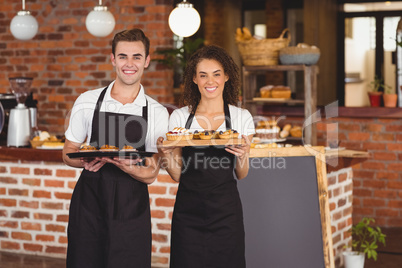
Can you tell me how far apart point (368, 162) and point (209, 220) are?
394 centimetres

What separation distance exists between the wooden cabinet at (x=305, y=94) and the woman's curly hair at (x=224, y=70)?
284cm

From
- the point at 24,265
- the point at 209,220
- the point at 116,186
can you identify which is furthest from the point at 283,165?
the point at 24,265

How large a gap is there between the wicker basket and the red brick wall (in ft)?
3.09

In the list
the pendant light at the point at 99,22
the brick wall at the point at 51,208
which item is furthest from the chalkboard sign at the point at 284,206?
the pendant light at the point at 99,22

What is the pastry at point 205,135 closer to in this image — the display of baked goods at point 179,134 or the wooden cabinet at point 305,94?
the display of baked goods at point 179,134

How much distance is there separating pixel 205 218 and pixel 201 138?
35 cm

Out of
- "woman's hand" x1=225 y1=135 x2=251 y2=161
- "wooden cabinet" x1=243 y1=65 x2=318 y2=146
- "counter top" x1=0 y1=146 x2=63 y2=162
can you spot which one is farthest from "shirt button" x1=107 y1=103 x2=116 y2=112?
"wooden cabinet" x1=243 y1=65 x2=318 y2=146

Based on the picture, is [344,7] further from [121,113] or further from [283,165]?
[121,113]

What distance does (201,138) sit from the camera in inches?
102

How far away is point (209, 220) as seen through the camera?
261cm

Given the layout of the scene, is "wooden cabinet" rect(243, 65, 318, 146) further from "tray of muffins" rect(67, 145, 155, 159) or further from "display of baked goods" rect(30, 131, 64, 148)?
"tray of muffins" rect(67, 145, 155, 159)

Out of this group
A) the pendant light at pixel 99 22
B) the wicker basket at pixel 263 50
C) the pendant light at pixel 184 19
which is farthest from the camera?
the wicker basket at pixel 263 50

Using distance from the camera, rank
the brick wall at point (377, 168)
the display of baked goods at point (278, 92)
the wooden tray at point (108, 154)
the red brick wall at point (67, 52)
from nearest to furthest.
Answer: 1. the wooden tray at point (108, 154)
2. the display of baked goods at point (278, 92)
3. the brick wall at point (377, 168)
4. the red brick wall at point (67, 52)

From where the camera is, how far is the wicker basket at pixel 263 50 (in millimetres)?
5641
